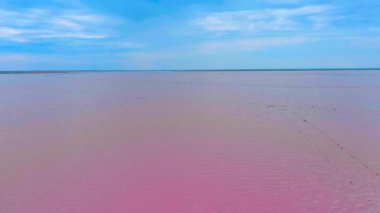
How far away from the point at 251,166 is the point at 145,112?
28.3 ft

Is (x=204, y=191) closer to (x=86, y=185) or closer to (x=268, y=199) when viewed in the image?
(x=268, y=199)

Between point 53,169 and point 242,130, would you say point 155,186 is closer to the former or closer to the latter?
point 53,169

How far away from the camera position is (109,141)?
889 centimetres

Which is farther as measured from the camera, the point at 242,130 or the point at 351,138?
the point at 242,130

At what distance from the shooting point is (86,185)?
5.62m

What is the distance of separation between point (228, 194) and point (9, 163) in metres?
4.53

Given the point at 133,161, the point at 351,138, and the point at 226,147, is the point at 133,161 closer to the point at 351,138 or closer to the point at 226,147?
the point at 226,147

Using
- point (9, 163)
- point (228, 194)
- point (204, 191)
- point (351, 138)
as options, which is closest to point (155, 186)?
point (204, 191)

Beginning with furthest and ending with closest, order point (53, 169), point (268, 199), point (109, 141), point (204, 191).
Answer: point (109, 141) < point (53, 169) < point (204, 191) < point (268, 199)

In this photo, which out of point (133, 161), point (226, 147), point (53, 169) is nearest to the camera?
point (53, 169)

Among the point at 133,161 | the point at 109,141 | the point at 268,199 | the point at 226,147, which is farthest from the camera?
the point at 109,141

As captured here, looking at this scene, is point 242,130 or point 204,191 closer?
point 204,191

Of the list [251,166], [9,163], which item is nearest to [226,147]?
[251,166]

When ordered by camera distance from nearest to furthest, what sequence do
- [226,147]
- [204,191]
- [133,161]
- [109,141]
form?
[204,191] < [133,161] < [226,147] < [109,141]
